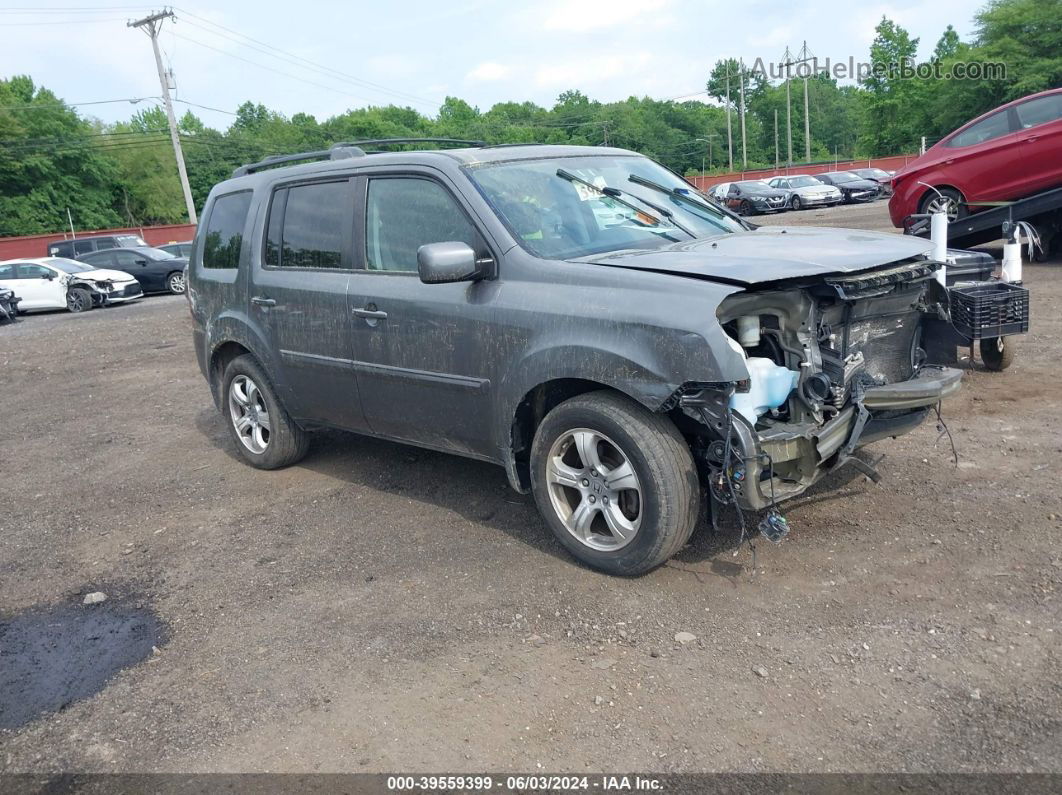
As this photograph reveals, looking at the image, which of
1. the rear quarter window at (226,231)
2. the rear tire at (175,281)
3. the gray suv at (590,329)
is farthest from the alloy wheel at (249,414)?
the rear tire at (175,281)

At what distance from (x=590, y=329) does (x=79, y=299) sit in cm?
2166

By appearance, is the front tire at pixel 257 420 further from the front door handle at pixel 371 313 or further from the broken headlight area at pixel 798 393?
the broken headlight area at pixel 798 393

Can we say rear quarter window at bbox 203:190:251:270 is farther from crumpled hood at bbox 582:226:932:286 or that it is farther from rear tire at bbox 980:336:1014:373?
rear tire at bbox 980:336:1014:373

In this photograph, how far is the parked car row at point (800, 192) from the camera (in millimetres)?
34456

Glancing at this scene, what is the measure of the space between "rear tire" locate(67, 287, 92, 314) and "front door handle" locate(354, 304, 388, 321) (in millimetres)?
19936

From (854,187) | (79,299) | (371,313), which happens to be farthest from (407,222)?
(854,187)

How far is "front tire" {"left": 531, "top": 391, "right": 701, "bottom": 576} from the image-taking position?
388cm

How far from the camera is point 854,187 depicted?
119 feet

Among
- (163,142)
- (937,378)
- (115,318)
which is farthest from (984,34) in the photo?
(163,142)

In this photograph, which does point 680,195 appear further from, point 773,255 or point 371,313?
point 371,313

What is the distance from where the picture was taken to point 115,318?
18859 millimetres

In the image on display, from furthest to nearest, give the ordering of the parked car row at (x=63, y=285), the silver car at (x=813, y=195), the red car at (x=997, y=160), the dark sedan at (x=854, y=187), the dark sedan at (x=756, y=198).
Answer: the dark sedan at (x=854, y=187), the silver car at (x=813, y=195), the dark sedan at (x=756, y=198), the parked car row at (x=63, y=285), the red car at (x=997, y=160)

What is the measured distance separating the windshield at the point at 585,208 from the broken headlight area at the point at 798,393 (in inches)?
37.1

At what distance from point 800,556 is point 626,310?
1.44m
